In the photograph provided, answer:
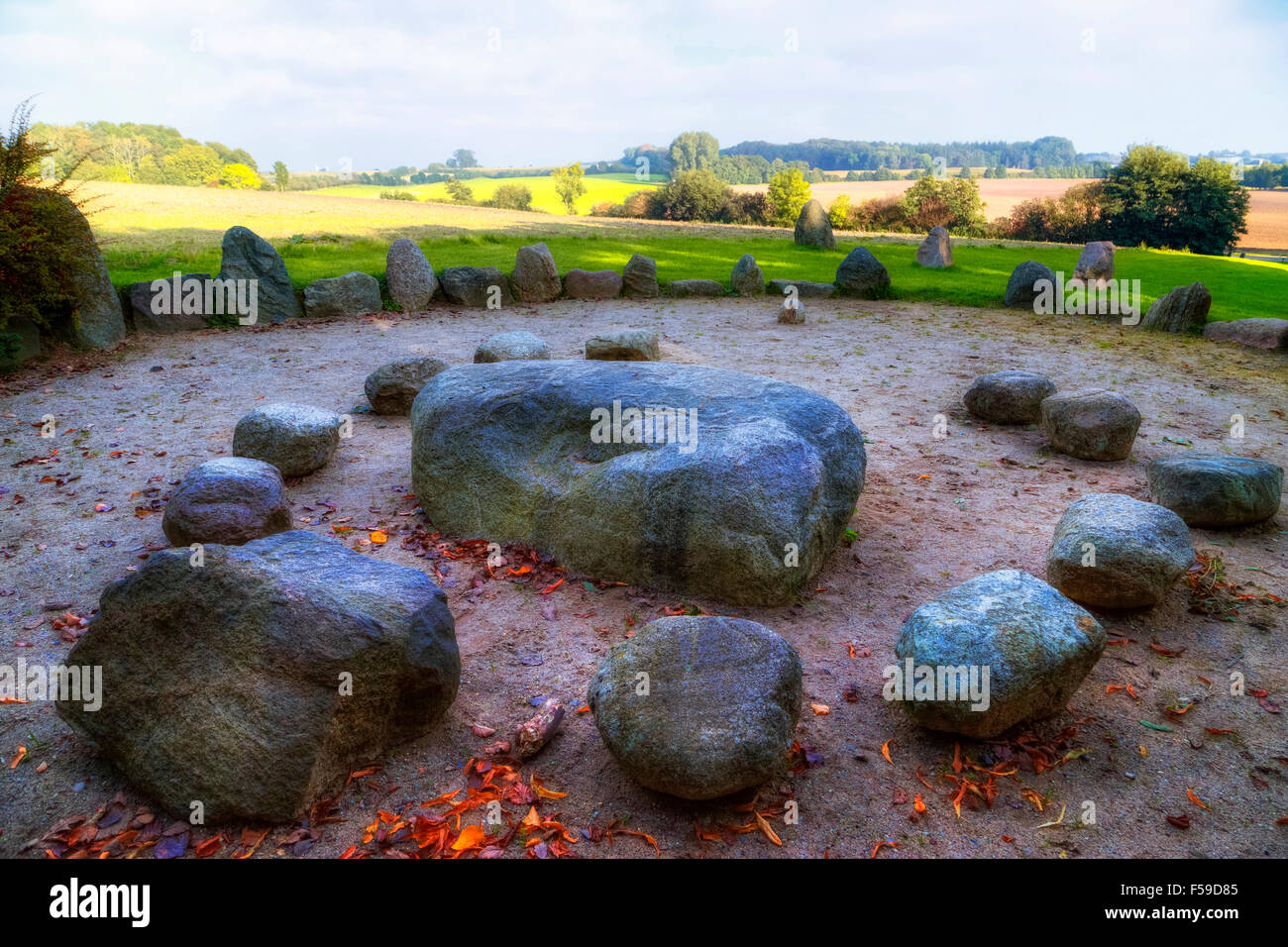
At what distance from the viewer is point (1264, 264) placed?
87.1 feet

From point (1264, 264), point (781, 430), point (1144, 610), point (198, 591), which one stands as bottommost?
point (1144, 610)

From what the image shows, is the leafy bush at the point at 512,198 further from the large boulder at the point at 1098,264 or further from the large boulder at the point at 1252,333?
the large boulder at the point at 1252,333

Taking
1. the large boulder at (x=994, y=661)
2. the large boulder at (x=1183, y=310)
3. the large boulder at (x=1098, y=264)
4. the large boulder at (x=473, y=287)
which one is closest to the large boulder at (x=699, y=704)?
the large boulder at (x=994, y=661)

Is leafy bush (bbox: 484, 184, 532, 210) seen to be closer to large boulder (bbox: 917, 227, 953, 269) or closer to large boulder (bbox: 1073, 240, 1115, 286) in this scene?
large boulder (bbox: 917, 227, 953, 269)

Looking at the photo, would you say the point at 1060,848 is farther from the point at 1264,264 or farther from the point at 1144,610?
the point at 1264,264

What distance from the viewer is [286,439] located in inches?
293

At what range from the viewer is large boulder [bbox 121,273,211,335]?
13.1 meters

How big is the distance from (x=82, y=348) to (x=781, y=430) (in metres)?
11.7

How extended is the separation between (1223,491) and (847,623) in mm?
3661

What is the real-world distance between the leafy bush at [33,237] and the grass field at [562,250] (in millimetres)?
2987

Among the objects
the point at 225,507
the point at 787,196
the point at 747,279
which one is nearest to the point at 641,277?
the point at 747,279

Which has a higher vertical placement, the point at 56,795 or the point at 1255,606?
the point at 1255,606

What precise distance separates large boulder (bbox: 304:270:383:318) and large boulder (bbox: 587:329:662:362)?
6.70 m
